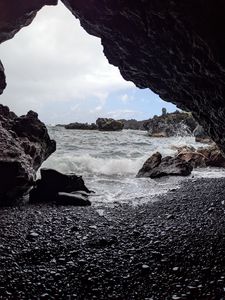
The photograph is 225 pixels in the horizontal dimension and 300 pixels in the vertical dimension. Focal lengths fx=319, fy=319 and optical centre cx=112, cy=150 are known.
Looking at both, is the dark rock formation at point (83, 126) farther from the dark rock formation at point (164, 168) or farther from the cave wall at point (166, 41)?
the cave wall at point (166, 41)

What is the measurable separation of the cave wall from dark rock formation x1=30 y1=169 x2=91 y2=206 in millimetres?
4300

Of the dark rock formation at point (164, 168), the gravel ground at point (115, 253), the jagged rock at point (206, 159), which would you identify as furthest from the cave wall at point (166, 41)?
the jagged rock at point (206, 159)

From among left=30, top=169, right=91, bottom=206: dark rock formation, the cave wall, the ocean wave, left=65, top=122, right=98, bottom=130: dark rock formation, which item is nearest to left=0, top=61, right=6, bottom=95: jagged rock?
the cave wall

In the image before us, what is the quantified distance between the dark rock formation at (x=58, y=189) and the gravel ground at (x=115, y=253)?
0.96 m

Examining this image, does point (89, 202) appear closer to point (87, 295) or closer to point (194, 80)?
point (194, 80)

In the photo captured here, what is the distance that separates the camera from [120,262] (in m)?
5.78

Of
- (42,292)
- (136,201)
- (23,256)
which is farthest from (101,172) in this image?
(42,292)

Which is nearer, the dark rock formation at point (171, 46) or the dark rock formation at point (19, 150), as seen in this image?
the dark rock formation at point (171, 46)

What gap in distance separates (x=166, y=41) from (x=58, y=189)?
20.8 ft

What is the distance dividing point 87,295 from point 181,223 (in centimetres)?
360

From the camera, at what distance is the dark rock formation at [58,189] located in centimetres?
1054

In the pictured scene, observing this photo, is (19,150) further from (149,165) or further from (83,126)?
(83,126)

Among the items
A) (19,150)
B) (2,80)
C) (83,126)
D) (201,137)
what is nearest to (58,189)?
(19,150)

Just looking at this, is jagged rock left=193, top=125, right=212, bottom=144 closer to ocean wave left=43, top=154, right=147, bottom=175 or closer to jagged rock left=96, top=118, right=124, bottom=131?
ocean wave left=43, top=154, right=147, bottom=175
